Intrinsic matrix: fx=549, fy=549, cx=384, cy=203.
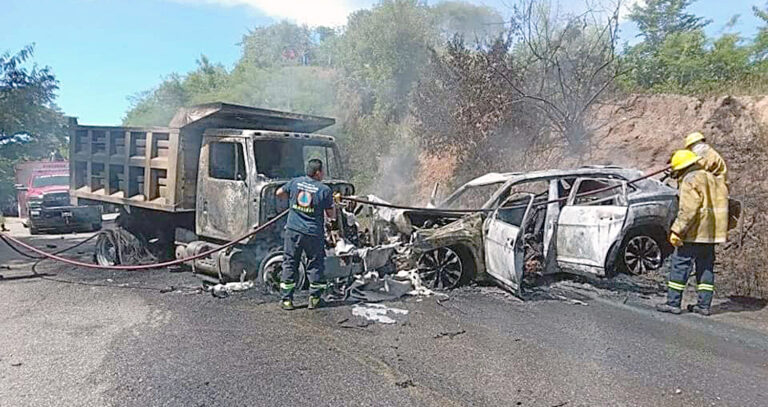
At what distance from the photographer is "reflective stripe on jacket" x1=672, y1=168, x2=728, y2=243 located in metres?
5.78

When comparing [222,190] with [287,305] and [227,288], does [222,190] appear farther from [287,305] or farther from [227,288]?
[287,305]

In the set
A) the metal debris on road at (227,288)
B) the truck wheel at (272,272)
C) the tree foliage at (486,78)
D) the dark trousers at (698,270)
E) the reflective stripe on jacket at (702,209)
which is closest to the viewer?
the reflective stripe on jacket at (702,209)

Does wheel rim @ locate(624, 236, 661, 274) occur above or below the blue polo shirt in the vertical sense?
below

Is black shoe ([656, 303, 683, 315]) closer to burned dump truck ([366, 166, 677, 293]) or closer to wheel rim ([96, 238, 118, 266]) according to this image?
burned dump truck ([366, 166, 677, 293])

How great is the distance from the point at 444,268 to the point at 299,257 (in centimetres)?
194

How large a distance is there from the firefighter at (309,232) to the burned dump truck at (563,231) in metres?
1.39

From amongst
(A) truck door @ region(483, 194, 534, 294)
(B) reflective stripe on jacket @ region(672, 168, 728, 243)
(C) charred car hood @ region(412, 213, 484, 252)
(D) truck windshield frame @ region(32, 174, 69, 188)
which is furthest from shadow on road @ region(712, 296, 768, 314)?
(D) truck windshield frame @ region(32, 174, 69, 188)

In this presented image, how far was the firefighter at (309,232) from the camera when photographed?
6137mm

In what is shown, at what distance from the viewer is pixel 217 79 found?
25.7 metres

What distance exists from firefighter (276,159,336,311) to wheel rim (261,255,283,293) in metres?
0.77

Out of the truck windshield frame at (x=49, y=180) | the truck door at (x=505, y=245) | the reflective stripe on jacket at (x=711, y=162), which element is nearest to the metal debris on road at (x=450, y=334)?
the truck door at (x=505, y=245)

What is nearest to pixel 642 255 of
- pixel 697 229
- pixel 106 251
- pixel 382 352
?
pixel 697 229

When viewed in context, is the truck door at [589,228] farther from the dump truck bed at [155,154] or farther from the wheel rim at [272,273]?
the dump truck bed at [155,154]

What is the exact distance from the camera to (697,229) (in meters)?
5.81
